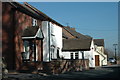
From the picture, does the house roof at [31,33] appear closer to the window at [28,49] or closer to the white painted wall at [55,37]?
the window at [28,49]

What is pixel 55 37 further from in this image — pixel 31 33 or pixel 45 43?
pixel 31 33

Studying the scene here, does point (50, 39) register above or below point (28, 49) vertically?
above

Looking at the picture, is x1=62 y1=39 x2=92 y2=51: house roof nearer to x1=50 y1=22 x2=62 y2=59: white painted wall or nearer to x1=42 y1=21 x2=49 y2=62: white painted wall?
x1=50 y1=22 x2=62 y2=59: white painted wall

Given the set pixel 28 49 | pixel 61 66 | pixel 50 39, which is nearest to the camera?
pixel 61 66

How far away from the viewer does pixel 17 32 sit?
1011 inches

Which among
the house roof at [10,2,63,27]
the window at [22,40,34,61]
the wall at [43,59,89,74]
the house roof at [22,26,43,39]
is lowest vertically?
the wall at [43,59,89,74]

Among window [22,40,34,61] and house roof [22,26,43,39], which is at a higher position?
house roof [22,26,43,39]

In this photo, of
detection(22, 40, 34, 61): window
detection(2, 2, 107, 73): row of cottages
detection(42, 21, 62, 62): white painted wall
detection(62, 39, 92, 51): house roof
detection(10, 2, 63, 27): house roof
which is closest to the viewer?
detection(2, 2, 107, 73): row of cottages

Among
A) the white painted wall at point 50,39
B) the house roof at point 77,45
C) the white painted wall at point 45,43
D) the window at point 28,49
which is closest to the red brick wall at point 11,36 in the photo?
the window at point 28,49

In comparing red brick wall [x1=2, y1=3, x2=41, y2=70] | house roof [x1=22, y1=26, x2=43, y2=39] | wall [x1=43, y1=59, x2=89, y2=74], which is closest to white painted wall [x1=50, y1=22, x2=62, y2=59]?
wall [x1=43, y1=59, x2=89, y2=74]

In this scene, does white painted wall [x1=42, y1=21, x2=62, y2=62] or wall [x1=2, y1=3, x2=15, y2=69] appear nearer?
wall [x1=2, y1=3, x2=15, y2=69]

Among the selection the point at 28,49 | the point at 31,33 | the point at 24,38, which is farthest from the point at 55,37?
the point at 24,38

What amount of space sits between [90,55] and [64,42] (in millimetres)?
6208

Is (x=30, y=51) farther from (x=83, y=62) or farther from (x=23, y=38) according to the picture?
(x=83, y=62)
